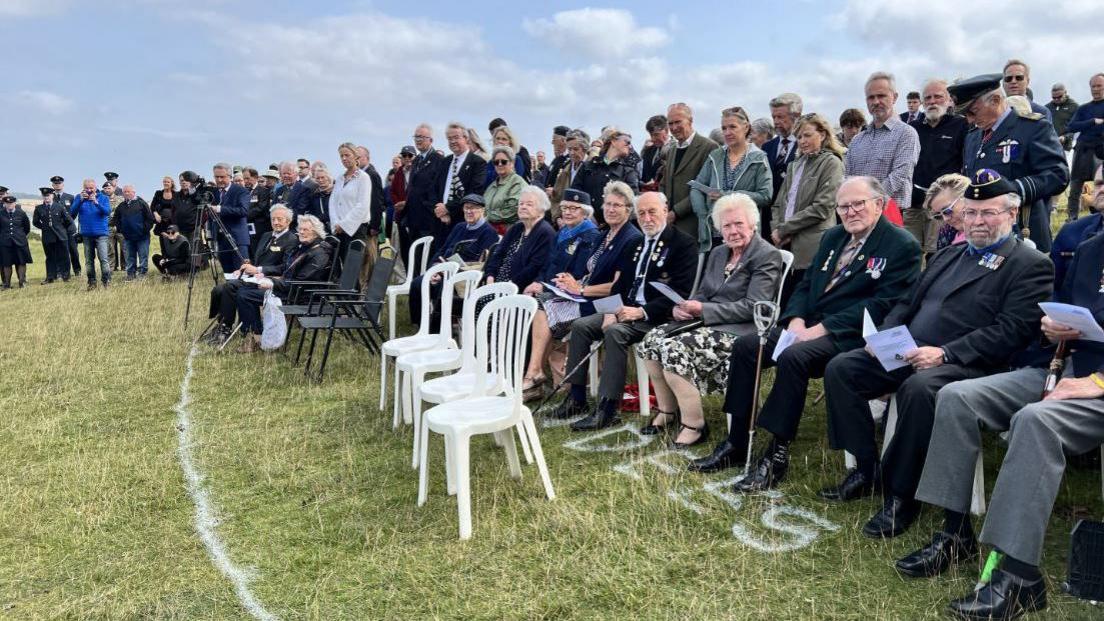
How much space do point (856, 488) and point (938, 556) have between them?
2.45 ft

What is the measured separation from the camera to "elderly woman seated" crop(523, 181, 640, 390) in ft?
19.0

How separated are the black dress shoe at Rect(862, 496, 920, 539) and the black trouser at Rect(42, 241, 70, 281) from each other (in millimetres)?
17436

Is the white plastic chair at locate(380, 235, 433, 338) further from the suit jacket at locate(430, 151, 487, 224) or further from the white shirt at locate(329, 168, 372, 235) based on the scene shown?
the white shirt at locate(329, 168, 372, 235)

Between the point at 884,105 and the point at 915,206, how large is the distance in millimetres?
891

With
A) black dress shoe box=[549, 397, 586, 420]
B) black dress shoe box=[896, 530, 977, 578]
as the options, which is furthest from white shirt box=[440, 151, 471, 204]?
black dress shoe box=[896, 530, 977, 578]

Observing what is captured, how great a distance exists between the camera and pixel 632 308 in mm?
5246

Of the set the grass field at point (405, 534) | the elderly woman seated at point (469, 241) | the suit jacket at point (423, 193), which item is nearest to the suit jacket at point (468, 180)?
the suit jacket at point (423, 193)

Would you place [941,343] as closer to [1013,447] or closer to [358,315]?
[1013,447]

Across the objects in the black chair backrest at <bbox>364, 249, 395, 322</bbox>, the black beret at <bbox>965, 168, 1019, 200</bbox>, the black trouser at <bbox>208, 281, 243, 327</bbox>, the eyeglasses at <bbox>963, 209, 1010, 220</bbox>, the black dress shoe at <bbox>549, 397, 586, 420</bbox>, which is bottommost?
the black dress shoe at <bbox>549, 397, 586, 420</bbox>

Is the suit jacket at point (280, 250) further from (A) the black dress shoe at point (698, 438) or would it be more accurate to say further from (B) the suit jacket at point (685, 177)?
(A) the black dress shoe at point (698, 438)

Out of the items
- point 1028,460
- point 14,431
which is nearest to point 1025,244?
point 1028,460

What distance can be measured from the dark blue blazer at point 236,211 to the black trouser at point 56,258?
479cm

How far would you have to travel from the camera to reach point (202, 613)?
314cm

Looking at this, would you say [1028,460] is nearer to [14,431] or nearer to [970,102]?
[970,102]
